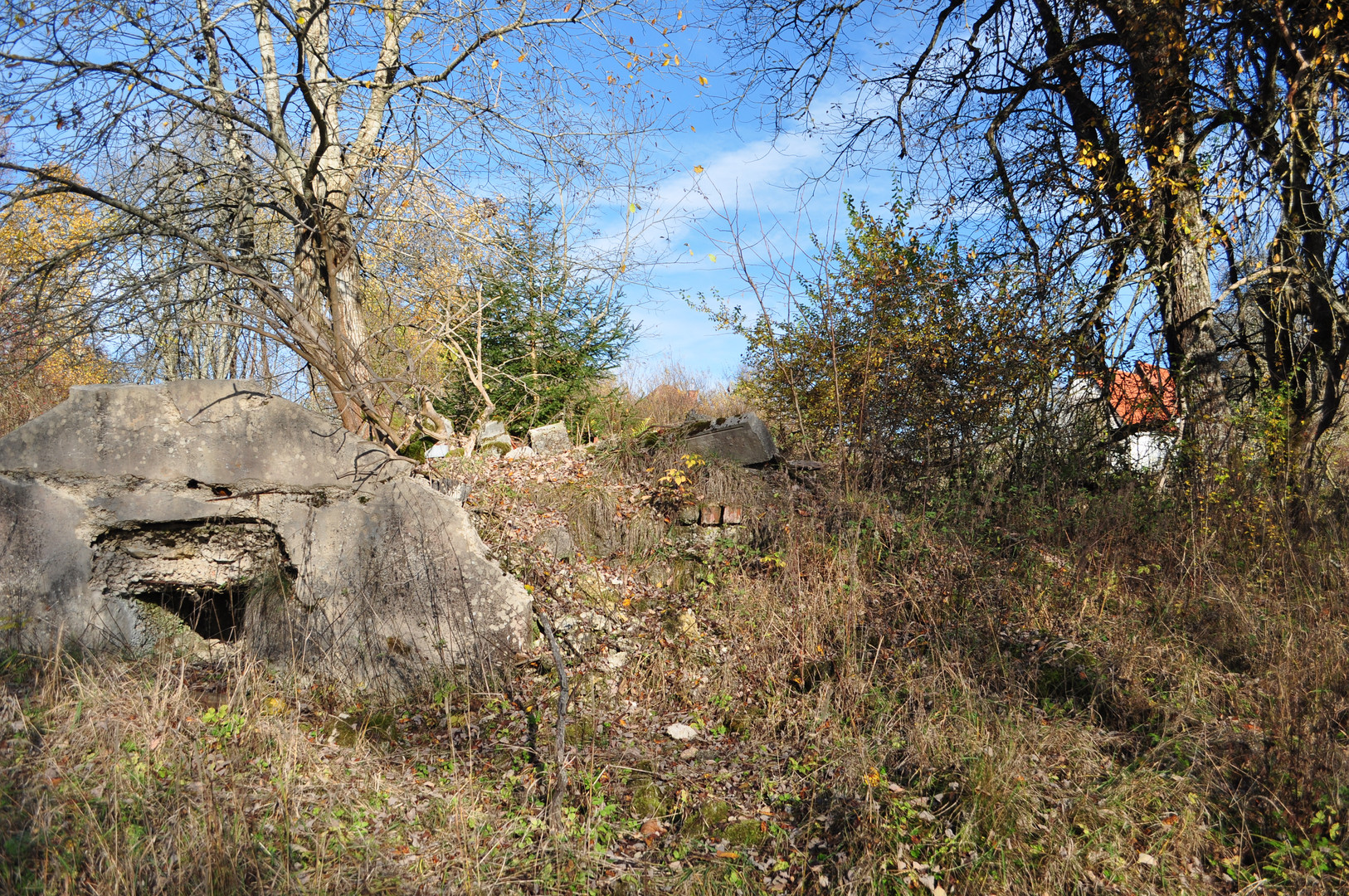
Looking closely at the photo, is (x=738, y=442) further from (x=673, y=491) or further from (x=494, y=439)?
Result: (x=494, y=439)

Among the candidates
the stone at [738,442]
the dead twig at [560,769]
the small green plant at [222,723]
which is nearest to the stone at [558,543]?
the dead twig at [560,769]

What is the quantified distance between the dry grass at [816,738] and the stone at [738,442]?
149 cm

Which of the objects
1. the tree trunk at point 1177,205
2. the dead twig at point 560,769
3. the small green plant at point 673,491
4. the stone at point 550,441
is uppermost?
the tree trunk at point 1177,205

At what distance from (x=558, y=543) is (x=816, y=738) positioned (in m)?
2.87

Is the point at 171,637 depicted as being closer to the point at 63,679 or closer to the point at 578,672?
the point at 63,679

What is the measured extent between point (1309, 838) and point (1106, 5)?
683 centimetres

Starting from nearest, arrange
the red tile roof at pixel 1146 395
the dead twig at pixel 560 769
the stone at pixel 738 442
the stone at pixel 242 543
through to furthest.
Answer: the dead twig at pixel 560 769, the stone at pixel 242 543, the red tile roof at pixel 1146 395, the stone at pixel 738 442

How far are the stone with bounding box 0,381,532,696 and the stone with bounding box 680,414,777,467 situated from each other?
2873mm

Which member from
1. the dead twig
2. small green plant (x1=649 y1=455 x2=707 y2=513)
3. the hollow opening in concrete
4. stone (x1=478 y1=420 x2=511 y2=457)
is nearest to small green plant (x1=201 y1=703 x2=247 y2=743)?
the hollow opening in concrete

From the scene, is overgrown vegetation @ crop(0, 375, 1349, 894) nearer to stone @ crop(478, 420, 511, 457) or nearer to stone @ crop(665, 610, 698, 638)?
stone @ crop(665, 610, 698, 638)

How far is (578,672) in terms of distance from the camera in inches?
197

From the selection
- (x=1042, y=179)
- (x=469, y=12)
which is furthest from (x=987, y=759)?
(x=469, y=12)

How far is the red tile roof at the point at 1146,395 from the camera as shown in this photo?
659cm

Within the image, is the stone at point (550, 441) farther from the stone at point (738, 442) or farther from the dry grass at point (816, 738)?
the dry grass at point (816, 738)
